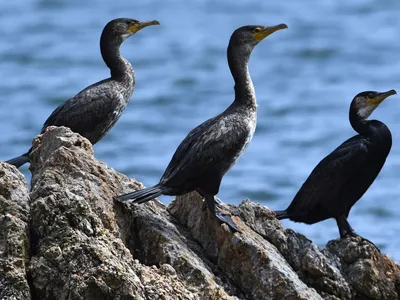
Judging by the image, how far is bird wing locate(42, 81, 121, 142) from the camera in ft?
32.5

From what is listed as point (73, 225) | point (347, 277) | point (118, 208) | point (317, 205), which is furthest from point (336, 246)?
point (73, 225)

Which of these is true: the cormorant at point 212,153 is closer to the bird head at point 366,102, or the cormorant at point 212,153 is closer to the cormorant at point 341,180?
the cormorant at point 341,180

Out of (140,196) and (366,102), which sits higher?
(366,102)

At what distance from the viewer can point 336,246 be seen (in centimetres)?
821

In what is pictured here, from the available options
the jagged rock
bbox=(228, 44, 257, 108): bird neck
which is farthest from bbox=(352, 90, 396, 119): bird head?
the jagged rock

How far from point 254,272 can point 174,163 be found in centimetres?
133

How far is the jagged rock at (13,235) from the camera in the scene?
20.2ft

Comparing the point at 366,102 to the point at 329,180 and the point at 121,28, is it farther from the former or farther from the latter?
the point at 121,28

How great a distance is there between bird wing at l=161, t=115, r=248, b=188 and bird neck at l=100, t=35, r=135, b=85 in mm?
2317

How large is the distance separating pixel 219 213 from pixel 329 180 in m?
1.82

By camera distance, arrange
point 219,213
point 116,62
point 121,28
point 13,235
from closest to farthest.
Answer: point 13,235
point 219,213
point 116,62
point 121,28

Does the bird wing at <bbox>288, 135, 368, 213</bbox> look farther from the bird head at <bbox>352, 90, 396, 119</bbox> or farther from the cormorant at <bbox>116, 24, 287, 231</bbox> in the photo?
the cormorant at <bbox>116, 24, 287, 231</bbox>

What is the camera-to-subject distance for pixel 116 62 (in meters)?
10.7

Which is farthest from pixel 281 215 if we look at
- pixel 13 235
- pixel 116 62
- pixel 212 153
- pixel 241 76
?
pixel 13 235
